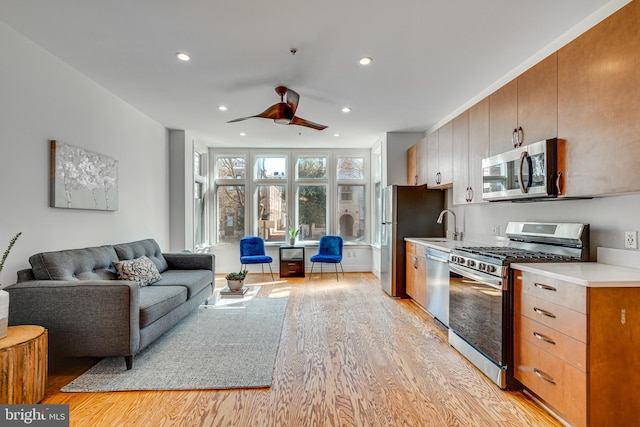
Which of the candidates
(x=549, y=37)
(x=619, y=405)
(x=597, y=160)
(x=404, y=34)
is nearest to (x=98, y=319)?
(x=404, y=34)

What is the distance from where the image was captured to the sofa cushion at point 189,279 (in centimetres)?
350

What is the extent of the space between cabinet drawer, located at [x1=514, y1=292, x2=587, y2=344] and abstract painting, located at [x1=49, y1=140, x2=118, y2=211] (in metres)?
3.82

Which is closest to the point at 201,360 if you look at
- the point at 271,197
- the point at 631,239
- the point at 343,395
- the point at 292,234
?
the point at 343,395

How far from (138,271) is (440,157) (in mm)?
3754

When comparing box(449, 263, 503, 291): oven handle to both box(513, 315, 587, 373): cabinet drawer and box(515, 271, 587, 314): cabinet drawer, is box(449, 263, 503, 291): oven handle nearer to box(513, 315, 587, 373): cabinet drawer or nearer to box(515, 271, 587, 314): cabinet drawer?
box(515, 271, 587, 314): cabinet drawer

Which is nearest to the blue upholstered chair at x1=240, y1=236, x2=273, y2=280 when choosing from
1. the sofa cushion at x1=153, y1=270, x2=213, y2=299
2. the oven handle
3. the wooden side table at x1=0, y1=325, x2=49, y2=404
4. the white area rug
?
the sofa cushion at x1=153, y1=270, x2=213, y2=299

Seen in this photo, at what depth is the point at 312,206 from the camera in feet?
22.7

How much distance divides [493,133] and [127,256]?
155 inches

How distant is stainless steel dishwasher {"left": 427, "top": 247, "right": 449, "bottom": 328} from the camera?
3.29 metres

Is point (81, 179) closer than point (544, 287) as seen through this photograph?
No

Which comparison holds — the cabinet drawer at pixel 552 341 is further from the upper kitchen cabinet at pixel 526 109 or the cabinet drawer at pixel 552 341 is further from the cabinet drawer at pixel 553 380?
the upper kitchen cabinet at pixel 526 109

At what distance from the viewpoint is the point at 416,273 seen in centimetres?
423

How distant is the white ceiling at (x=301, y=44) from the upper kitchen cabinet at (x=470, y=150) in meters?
0.34

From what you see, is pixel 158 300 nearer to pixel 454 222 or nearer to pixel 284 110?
pixel 284 110
